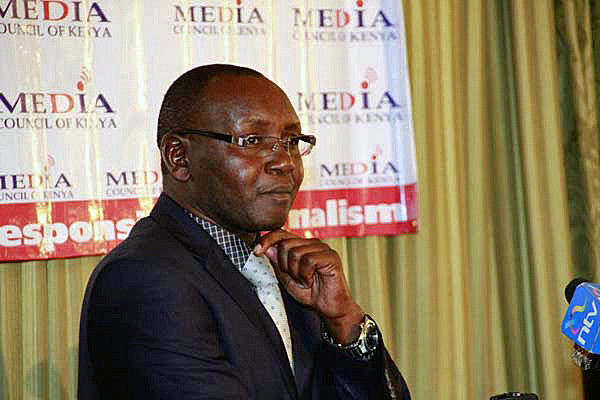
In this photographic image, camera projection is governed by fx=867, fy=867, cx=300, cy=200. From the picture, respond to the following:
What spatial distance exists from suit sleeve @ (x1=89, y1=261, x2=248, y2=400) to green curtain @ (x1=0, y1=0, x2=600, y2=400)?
1982 millimetres

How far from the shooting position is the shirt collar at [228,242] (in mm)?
2176

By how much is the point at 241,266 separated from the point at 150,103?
57.2 inches

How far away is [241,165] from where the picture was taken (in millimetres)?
2152

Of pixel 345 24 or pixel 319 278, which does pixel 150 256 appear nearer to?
pixel 319 278

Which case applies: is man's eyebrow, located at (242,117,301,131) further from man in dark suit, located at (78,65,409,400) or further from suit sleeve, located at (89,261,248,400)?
suit sleeve, located at (89,261,248,400)

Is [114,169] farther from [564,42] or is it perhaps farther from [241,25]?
[564,42]

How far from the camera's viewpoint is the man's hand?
2.20 metres

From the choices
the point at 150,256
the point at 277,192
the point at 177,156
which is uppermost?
the point at 177,156

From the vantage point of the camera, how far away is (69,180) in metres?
3.34

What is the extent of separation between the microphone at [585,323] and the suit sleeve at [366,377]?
1.84 feet

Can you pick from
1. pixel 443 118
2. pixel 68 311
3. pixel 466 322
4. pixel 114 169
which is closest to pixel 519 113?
pixel 443 118

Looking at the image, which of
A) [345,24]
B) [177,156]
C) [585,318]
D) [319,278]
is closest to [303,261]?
[319,278]

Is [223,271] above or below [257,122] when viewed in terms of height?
below

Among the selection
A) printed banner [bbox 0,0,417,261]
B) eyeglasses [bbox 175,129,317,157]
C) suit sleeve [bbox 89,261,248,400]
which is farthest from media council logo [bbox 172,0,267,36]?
suit sleeve [bbox 89,261,248,400]
